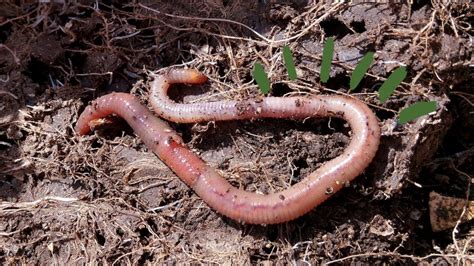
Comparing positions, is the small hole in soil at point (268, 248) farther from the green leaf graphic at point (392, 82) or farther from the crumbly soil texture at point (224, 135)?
the green leaf graphic at point (392, 82)

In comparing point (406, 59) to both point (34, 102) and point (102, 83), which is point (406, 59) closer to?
point (102, 83)

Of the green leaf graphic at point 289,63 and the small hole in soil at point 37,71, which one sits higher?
the green leaf graphic at point 289,63

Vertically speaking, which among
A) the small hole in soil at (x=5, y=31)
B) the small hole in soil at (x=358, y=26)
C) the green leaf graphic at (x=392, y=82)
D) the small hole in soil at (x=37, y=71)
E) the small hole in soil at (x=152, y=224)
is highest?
the small hole in soil at (x=358, y=26)

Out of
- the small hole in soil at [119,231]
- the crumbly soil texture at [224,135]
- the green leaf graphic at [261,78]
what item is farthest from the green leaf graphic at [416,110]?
the small hole in soil at [119,231]

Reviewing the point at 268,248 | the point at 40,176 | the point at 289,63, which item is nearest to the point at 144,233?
the point at 268,248

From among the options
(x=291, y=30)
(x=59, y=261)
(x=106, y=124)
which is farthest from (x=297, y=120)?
(x=59, y=261)

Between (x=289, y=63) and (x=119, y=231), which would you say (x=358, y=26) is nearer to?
(x=289, y=63)
